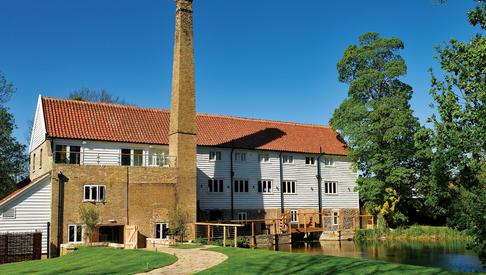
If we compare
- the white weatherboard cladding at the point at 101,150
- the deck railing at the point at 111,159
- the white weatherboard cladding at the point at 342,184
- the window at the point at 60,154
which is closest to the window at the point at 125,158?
the deck railing at the point at 111,159

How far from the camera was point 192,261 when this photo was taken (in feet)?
60.0

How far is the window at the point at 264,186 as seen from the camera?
38062 millimetres

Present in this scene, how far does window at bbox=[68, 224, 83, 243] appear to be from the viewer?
26695 millimetres

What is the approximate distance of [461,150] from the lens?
2219 cm

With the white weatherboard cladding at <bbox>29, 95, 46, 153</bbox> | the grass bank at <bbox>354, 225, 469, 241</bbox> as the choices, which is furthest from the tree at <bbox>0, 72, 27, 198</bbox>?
the grass bank at <bbox>354, 225, 469, 241</bbox>

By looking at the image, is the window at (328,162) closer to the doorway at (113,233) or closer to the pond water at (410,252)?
the pond water at (410,252)

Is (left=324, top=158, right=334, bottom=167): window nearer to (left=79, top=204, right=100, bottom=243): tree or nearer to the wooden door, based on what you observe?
the wooden door

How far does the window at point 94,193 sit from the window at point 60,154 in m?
2.99

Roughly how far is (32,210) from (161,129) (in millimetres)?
11101

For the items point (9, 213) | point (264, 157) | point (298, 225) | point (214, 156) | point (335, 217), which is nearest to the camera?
point (9, 213)

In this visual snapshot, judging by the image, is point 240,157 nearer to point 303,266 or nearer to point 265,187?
point 265,187

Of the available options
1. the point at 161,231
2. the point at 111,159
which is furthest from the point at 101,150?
the point at 161,231

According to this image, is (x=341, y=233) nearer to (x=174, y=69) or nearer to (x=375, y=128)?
(x=375, y=128)

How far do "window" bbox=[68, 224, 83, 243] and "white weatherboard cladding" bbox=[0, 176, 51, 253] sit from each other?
121 cm
